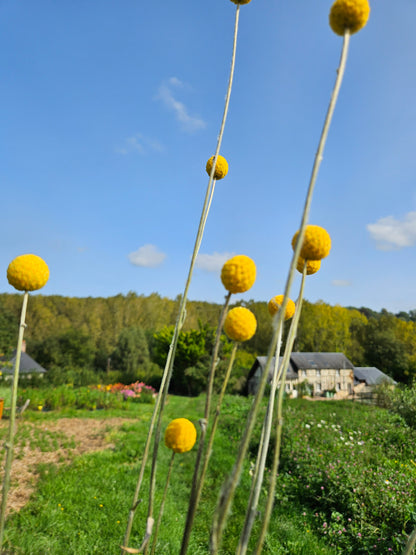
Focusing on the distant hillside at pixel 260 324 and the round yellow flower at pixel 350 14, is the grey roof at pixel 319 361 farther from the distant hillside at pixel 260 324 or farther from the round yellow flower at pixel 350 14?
the round yellow flower at pixel 350 14

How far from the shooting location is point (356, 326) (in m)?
28.4

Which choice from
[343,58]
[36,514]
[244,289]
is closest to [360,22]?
[343,58]

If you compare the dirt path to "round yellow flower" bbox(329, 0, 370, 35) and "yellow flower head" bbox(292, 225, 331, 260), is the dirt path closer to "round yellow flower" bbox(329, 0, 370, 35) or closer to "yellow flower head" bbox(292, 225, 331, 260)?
"yellow flower head" bbox(292, 225, 331, 260)

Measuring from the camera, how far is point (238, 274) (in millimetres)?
590

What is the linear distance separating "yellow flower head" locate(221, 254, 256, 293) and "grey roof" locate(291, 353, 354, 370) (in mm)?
19520

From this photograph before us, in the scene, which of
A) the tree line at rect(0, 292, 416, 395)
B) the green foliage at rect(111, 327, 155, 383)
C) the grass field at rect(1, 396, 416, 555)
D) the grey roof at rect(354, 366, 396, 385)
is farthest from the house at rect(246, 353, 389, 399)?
the grass field at rect(1, 396, 416, 555)

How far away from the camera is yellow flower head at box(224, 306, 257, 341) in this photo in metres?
0.62

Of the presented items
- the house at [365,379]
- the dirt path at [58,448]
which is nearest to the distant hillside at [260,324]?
the house at [365,379]

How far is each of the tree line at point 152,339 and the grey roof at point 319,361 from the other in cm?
303

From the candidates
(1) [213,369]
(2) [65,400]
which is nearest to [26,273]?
(1) [213,369]

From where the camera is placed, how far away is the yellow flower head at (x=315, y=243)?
1.77 ft

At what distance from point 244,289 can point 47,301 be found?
2871 centimetres

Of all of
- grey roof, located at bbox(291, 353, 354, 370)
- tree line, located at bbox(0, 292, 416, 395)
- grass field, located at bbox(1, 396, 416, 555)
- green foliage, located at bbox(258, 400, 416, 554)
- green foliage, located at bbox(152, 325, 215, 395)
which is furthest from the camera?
grey roof, located at bbox(291, 353, 354, 370)

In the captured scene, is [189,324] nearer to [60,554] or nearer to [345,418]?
[345,418]
